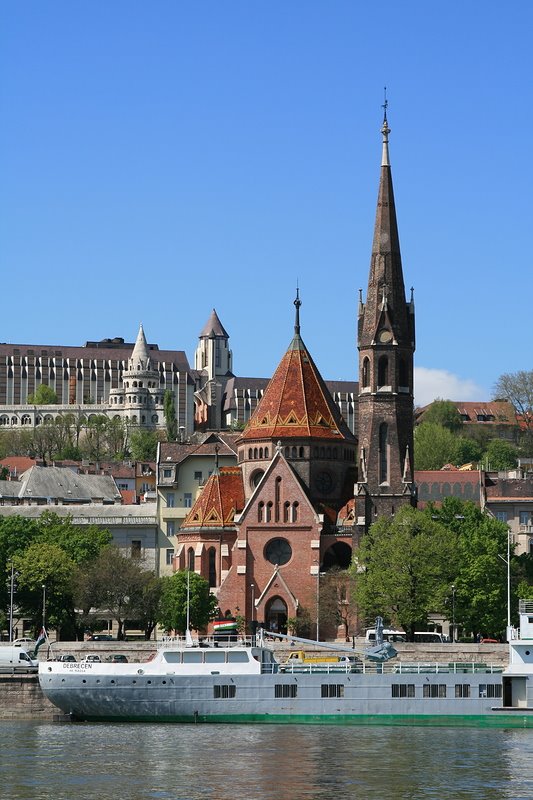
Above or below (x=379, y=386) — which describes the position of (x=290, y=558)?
below

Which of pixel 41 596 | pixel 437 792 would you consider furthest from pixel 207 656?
pixel 41 596

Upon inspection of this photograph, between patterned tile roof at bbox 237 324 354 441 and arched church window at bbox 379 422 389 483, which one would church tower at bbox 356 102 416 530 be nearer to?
arched church window at bbox 379 422 389 483

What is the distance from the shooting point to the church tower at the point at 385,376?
131125mm

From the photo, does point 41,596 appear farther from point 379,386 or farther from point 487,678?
point 487,678

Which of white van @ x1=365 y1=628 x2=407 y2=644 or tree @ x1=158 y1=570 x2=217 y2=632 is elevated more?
tree @ x1=158 y1=570 x2=217 y2=632

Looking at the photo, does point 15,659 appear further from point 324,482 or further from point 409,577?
point 324,482

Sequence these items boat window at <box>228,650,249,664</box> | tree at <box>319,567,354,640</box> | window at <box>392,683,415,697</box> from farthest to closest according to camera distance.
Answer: tree at <box>319,567,354,640</box>, boat window at <box>228,650,249,664</box>, window at <box>392,683,415,697</box>

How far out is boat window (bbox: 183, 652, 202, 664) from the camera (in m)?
94.6

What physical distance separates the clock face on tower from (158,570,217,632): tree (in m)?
13.2

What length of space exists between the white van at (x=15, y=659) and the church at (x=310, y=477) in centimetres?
2832

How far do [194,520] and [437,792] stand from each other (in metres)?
70.6

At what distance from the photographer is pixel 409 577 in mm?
116125

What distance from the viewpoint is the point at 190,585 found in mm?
125938

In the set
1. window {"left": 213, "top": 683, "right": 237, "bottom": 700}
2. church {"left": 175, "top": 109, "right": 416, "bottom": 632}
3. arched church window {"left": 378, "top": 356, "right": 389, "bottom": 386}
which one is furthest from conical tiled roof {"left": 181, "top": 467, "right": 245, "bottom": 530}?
window {"left": 213, "top": 683, "right": 237, "bottom": 700}
